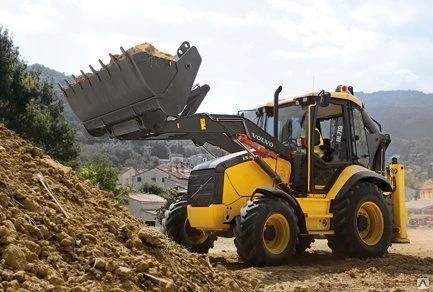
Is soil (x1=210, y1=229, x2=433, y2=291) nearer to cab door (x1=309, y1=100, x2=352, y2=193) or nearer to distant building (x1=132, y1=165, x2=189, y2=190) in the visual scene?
cab door (x1=309, y1=100, x2=352, y2=193)

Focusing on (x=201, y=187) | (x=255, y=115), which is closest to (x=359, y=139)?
(x=255, y=115)

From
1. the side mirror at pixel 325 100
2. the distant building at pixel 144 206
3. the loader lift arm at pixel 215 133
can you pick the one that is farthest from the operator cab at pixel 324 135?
the distant building at pixel 144 206

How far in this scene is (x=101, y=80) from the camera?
8.68 meters

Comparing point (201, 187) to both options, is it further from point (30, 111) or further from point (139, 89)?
point (30, 111)

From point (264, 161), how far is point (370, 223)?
88.5 inches

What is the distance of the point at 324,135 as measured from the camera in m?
10.0

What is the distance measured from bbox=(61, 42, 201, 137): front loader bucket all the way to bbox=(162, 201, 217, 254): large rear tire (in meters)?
1.83

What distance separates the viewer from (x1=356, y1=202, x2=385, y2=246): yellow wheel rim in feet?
31.7

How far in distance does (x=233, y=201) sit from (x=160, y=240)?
3.81m

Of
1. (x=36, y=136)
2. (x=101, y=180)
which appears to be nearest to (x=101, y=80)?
(x=36, y=136)

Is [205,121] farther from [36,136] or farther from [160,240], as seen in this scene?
[36,136]

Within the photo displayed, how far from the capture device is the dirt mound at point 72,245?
3.81 metres

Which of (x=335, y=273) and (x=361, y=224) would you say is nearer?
(x=335, y=273)

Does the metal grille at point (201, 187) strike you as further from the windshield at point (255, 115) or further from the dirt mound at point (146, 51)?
the dirt mound at point (146, 51)
